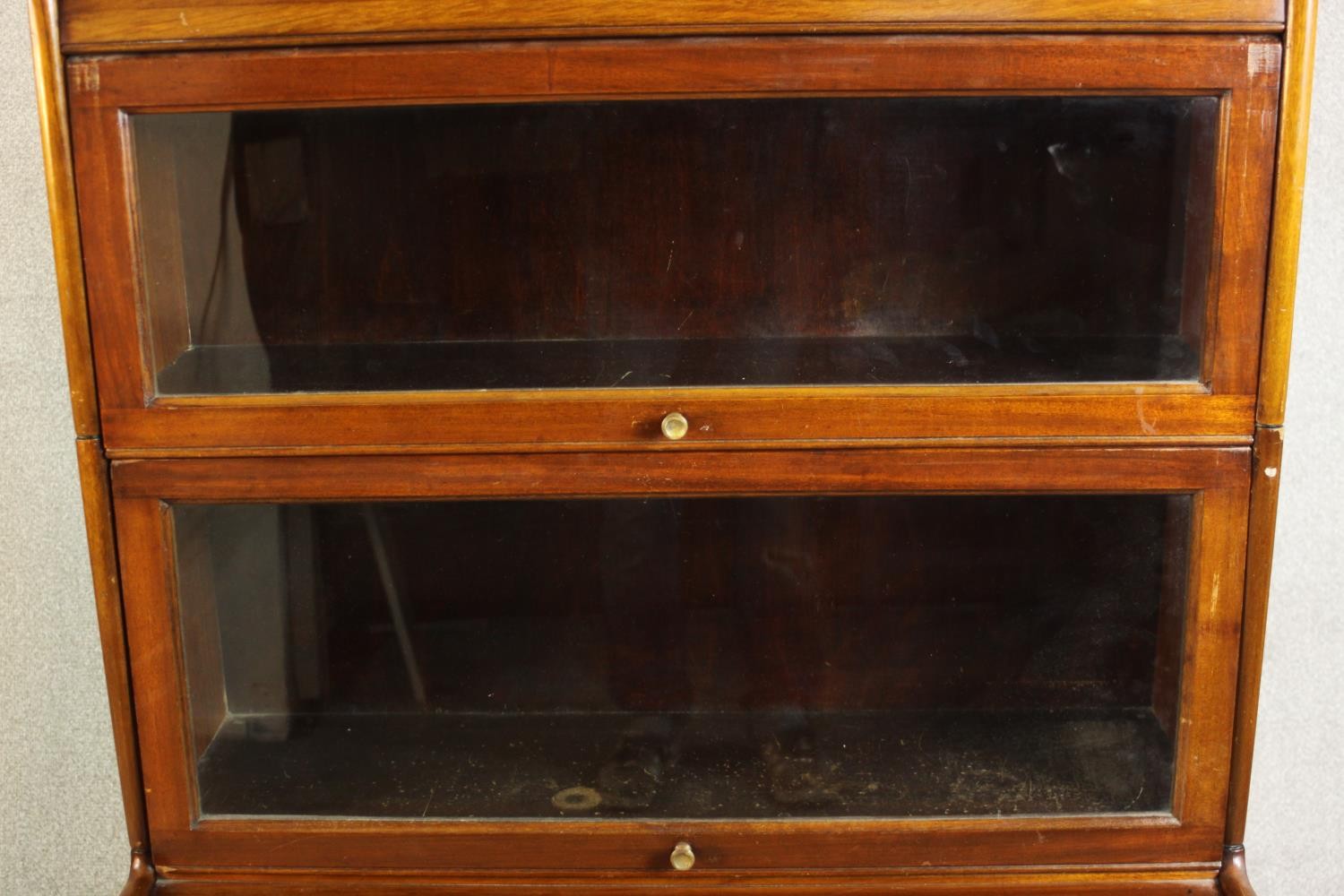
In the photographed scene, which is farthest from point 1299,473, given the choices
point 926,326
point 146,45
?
point 146,45

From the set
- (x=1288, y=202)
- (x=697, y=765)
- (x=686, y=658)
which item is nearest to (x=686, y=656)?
(x=686, y=658)

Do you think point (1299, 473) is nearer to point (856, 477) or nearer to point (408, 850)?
point (856, 477)

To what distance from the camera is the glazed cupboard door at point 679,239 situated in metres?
0.81

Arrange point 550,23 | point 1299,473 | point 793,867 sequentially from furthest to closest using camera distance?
point 1299,473, point 793,867, point 550,23

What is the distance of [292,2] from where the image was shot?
0.80 metres

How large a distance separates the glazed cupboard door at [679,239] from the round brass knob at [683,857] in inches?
11.9

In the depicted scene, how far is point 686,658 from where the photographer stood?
3.49 ft

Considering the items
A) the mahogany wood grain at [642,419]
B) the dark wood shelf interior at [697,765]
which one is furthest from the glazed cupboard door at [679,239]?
the dark wood shelf interior at [697,765]

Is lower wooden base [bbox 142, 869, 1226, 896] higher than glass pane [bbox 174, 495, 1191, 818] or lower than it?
lower

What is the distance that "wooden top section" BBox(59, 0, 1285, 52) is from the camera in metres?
0.79

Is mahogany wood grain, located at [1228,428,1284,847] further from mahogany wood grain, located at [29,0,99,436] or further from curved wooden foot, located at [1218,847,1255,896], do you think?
mahogany wood grain, located at [29,0,99,436]

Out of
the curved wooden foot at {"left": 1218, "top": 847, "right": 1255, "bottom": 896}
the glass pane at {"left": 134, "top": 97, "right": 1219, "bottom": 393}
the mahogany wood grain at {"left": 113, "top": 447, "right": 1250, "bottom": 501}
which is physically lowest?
the curved wooden foot at {"left": 1218, "top": 847, "right": 1255, "bottom": 896}

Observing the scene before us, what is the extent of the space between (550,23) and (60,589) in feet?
2.71

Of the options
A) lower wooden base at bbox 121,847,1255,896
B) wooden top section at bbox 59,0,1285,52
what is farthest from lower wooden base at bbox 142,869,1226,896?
wooden top section at bbox 59,0,1285,52
